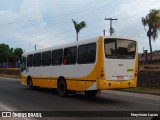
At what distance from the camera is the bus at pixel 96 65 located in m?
18.2

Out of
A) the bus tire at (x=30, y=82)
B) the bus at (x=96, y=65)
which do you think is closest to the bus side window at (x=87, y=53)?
the bus at (x=96, y=65)

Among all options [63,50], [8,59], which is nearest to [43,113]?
[63,50]

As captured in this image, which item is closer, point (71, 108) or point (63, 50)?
point (71, 108)

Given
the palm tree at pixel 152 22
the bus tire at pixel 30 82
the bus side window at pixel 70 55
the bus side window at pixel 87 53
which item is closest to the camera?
the bus side window at pixel 87 53

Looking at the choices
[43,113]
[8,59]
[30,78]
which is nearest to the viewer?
[43,113]

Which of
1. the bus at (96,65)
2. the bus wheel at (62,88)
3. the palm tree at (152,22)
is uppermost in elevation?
the palm tree at (152,22)

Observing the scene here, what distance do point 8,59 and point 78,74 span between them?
281ft

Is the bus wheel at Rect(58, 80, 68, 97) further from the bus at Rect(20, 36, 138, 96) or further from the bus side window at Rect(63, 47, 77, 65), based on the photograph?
the bus side window at Rect(63, 47, 77, 65)

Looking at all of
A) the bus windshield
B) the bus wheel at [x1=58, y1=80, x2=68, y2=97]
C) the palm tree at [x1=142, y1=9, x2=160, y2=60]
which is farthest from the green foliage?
the bus windshield

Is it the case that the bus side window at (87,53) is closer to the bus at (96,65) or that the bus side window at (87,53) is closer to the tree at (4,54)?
the bus at (96,65)

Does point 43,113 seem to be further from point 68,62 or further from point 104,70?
point 68,62

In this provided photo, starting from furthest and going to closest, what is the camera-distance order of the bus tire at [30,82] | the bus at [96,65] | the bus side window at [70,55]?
1. the bus tire at [30,82]
2. the bus side window at [70,55]
3. the bus at [96,65]

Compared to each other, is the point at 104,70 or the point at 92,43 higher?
the point at 92,43

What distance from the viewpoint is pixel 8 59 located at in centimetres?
10362
